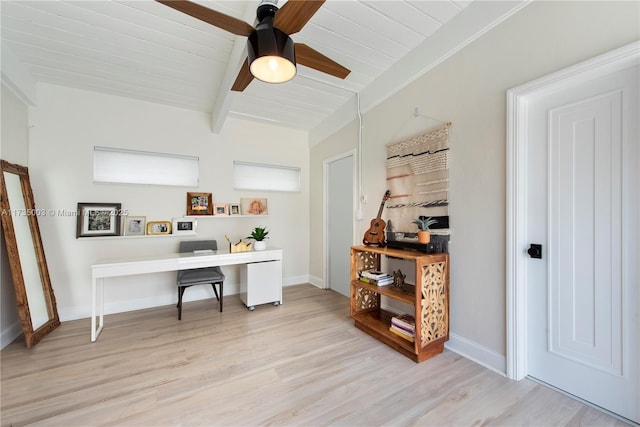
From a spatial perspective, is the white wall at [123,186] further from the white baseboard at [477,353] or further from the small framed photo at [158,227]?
the white baseboard at [477,353]

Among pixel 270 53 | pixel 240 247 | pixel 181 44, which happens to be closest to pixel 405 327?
pixel 240 247

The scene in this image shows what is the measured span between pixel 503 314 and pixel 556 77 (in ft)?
5.20

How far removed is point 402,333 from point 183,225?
9.76ft

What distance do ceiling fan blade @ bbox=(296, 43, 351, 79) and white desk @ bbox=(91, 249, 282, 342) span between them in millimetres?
2203

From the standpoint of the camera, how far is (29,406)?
1565 mm

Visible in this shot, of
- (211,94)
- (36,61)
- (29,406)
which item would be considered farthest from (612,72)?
(36,61)

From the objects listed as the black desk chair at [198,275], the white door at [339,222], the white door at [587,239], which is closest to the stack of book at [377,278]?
the white door at [339,222]

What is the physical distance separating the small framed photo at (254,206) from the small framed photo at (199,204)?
1.50 feet

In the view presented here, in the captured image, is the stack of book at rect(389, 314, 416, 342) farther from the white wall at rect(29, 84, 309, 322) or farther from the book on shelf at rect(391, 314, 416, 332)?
the white wall at rect(29, 84, 309, 322)

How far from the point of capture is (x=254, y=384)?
5.80 ft

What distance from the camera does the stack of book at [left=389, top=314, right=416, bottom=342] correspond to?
2.10 meters

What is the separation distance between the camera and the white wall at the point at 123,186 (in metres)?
2.83

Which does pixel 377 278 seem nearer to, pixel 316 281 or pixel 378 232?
pixel 378 232

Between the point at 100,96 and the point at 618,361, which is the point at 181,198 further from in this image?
the point at 618,361
